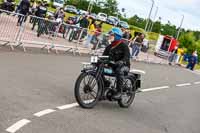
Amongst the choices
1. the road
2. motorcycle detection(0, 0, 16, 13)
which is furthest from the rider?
motorcycle detection(0, 0, 16, 13)

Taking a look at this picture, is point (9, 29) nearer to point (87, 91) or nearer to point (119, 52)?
point (119, 52)

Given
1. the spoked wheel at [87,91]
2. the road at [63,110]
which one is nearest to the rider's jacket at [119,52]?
the spoked wheel at [87,91]

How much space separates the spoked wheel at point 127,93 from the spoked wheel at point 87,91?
45.8 inches

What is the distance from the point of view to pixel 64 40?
20266 mm

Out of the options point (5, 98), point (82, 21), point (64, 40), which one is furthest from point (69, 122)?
point (82, 21)

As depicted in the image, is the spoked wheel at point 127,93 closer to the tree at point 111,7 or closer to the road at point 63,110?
the road at point 63,110

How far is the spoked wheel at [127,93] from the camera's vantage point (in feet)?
34.2

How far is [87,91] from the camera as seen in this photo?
9219 millimetres

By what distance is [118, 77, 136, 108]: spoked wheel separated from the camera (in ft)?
34.2

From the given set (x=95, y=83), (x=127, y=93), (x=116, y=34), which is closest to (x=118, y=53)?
(x=116, y=34)

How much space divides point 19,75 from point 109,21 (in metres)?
71.4

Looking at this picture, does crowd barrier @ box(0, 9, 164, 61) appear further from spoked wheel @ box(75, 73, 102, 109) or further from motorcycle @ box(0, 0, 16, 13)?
spoked wheel @ box(75, 73, 102, 109)

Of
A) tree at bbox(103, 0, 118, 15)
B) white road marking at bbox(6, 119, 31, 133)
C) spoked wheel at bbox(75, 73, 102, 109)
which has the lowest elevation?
tree at bbox(103, 0, 118, 15)

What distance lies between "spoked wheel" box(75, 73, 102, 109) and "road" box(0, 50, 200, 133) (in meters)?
0.18
